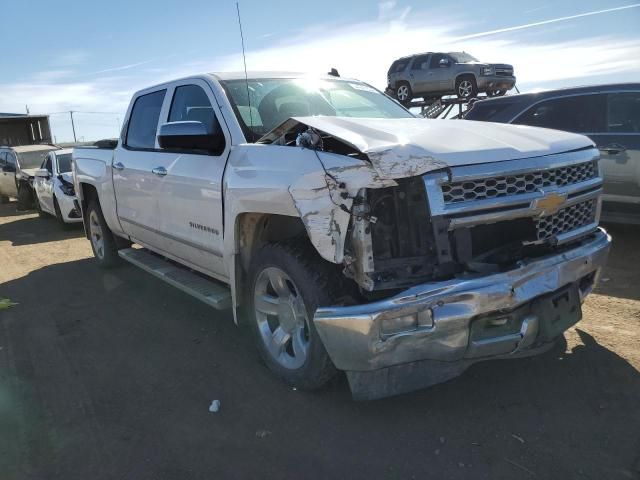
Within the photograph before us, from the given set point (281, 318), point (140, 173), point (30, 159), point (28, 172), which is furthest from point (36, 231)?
point (281, 318)

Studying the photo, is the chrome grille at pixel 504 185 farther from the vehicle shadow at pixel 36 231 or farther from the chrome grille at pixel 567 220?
the vehicle shadow at pixel 36 231

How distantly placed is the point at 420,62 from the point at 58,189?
11283mm

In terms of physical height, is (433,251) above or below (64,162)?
below

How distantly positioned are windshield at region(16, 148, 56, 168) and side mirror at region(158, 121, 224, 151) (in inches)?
514

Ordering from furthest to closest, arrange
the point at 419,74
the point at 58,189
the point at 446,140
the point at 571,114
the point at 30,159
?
the point at 419,74, the point at 30,159, the point at 58,189, the point at 571,114, the point at 446,140

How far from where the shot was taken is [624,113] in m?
6.20

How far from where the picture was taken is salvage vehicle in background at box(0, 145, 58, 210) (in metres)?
14.2

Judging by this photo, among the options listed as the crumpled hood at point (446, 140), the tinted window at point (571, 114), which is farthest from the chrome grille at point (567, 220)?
the tinted window at point (571, 114)

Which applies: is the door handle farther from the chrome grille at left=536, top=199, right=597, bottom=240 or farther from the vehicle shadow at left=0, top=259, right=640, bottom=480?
the chrome grille at left=536, top=199, right=597, bottom=240

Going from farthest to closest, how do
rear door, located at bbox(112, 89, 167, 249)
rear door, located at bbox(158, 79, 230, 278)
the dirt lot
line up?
rear door, located at bbox(112, 89, 167, 249) < rear door, located at bbox(158, 79, 230, 278) < the dirt lot

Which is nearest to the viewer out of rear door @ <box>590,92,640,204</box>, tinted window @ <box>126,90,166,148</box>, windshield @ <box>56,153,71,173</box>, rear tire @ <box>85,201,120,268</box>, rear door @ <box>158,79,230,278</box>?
rear door @ <box>158,79,230,278</box>

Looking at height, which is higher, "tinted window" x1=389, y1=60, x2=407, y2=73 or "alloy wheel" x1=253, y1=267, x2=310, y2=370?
"tinted window" x1=389, y1=60, x2=407, y2=73

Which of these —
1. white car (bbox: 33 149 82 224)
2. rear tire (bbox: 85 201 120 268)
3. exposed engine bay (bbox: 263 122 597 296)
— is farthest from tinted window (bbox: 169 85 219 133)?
white car (bbox: 33 149 82 224)

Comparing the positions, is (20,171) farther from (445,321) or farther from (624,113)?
(445,321)
